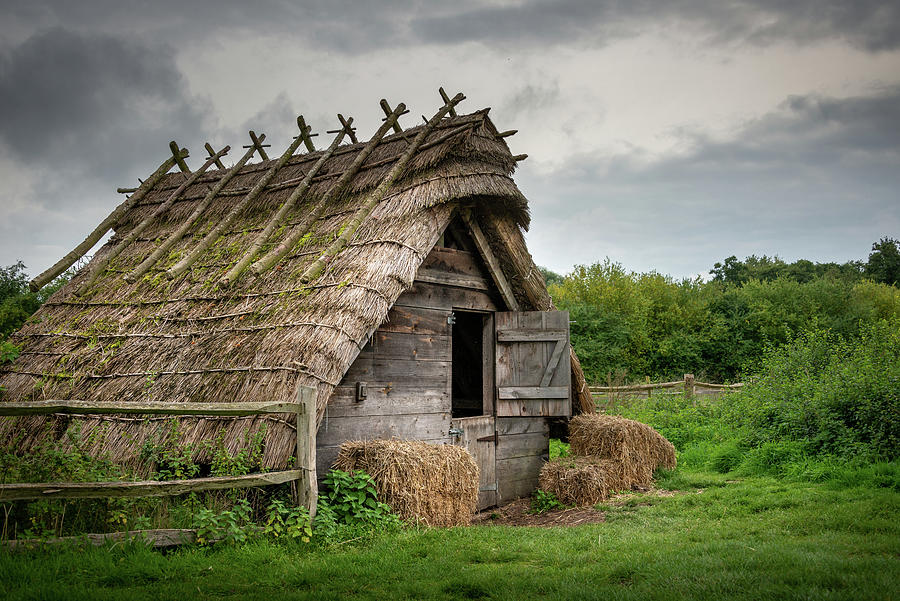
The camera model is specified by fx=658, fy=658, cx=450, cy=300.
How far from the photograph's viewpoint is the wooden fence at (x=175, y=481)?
4.80 meters

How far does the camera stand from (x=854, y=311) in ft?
112

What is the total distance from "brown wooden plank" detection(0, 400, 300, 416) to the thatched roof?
0.47m

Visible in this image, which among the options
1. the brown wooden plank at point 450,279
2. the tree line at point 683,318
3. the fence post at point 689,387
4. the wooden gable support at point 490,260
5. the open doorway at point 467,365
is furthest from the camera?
the tree line at point 683,318

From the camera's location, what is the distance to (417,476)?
680 cm

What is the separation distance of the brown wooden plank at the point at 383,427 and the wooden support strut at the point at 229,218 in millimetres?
3434

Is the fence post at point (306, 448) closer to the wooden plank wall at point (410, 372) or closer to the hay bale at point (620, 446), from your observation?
the wooden plank wall at point (410, 372)

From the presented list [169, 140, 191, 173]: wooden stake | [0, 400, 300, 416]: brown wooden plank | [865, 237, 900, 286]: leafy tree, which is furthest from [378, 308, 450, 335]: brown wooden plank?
[865, 237, 900, 286]: leafy tree

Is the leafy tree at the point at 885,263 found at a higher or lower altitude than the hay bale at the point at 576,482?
higher

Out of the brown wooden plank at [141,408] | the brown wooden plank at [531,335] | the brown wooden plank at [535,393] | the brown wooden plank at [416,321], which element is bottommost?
the brown wooden plank at [535,393]

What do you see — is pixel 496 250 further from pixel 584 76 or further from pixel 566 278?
pixel 566 278

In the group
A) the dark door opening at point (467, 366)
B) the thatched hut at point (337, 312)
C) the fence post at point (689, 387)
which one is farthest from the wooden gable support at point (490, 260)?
Answer: the fence post at point (689, 387)

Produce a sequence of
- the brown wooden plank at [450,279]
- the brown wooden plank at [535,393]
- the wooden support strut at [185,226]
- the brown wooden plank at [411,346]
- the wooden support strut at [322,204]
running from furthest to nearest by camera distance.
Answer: the wooden support strut at [185,226]
the brown wooden plank at [535,393]
the brown wooden plank at [450,279]
the wooden support strut at [322,204]
the brown wooden plank at [411,346]

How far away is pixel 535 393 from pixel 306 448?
14.1 ft

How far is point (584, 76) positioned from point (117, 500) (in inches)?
450
